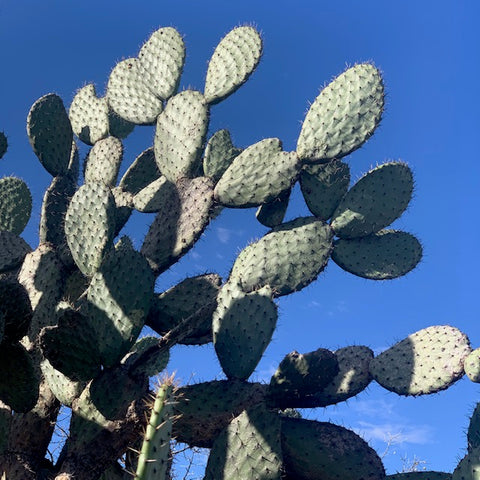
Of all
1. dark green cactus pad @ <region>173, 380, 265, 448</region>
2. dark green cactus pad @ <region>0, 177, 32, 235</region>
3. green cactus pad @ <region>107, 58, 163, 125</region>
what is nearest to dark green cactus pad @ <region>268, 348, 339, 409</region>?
dark green cactus pad @ <region>173, 380, 265, 448</region>

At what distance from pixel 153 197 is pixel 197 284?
0.99 m

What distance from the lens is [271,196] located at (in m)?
4.42

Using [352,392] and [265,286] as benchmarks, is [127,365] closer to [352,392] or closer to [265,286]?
[265,286]

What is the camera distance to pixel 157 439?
6.35 feet

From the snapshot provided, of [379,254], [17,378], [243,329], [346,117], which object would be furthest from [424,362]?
[17,378]

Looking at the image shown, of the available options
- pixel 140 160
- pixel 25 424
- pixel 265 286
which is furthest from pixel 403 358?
pixel 140 160

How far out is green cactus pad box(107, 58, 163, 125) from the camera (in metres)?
5.25

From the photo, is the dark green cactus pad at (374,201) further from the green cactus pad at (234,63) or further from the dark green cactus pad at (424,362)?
the green cactus pad at (234,63)

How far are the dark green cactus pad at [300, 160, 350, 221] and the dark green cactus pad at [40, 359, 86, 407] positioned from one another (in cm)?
203

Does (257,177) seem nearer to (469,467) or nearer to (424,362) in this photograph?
(424,362)

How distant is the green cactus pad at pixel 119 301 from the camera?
3.75m

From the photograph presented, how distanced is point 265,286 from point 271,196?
0.75 metres

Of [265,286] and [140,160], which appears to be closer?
[265,286]

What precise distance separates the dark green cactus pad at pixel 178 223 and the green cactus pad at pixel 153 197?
1.49ft
